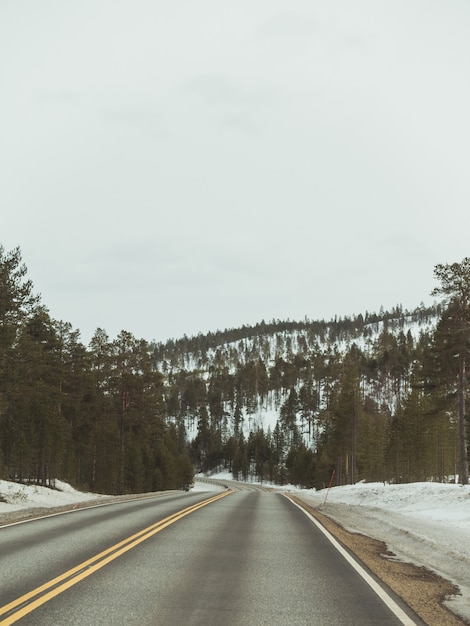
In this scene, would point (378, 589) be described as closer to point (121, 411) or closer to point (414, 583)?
point (414, 583)

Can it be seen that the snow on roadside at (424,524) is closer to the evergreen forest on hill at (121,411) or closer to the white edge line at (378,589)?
the white edge line at (378,589)

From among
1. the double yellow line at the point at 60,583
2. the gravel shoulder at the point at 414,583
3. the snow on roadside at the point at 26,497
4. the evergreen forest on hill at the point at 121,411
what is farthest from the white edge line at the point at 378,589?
the evergreen forest on hill at the point at 121,411

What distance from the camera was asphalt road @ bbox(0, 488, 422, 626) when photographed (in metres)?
6.28

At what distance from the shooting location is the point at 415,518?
20.5 metres

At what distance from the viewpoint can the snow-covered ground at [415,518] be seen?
11000 millimetres

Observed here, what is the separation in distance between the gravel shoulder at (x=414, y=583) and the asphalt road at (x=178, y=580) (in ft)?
1.34

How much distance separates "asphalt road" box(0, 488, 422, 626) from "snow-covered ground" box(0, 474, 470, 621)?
174 centimetres

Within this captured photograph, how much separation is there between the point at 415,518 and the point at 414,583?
12747 mm

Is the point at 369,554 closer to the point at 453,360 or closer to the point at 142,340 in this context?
the point at 453,360

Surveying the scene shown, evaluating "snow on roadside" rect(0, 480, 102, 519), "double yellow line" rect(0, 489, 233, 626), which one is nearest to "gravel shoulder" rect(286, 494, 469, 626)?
"double yellow line" rect(0, 489, 233, 626)

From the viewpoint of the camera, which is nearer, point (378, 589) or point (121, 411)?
point (378, 589)

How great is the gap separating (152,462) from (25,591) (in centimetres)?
6604

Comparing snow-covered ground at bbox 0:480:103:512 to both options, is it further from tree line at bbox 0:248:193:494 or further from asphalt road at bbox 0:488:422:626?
asphalt road at bbox 0:488:422:626

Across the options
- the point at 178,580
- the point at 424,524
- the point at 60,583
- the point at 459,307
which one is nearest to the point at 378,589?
the point at 178,580
